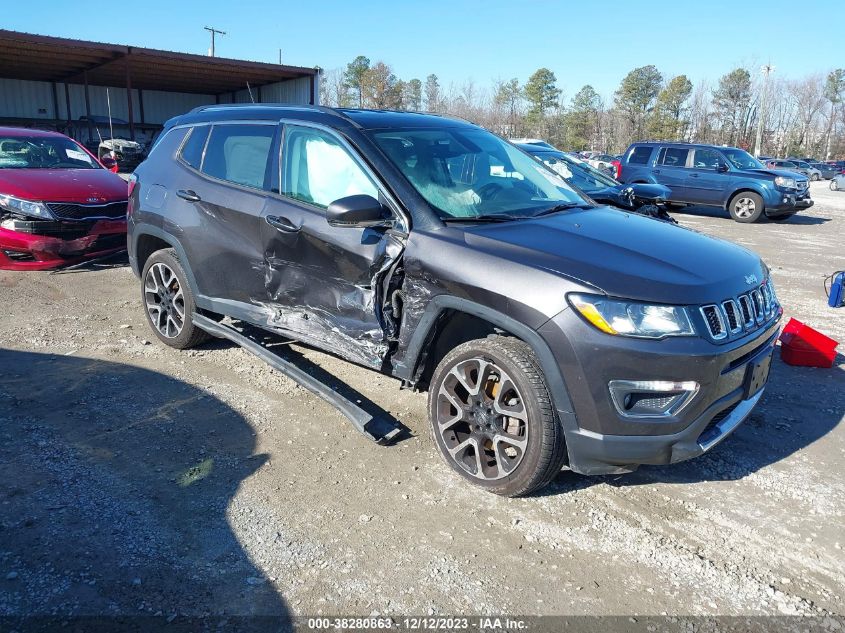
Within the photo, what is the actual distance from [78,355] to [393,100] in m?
43.6

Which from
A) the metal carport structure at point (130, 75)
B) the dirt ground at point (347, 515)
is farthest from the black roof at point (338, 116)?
the metal carport structure at point (130, 75)

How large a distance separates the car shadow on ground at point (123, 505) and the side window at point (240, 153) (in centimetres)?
155

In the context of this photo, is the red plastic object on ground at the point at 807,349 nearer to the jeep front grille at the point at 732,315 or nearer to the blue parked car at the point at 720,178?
the jeep front grille at the point at 732,315

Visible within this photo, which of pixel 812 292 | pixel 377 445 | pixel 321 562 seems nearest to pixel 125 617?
pixel 321 562

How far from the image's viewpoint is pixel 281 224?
13.3 feet

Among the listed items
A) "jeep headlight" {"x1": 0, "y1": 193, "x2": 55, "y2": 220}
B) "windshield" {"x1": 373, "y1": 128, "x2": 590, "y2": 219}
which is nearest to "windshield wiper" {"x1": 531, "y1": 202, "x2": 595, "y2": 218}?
"windshield" {"x1": 373, "y1": 128, "x2": 590, "y2": 219}

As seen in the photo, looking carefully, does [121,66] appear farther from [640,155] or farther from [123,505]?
[123,505]

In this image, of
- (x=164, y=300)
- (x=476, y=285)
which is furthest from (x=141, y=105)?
(x=476, y=285)

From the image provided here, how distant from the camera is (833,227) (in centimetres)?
1562

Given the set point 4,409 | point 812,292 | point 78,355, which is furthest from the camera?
point 812,292

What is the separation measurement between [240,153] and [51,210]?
14.2 ft

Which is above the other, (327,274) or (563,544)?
(327,274)

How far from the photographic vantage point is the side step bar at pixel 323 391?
3.79 meters

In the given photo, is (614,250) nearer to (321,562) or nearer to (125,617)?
(321,562)
